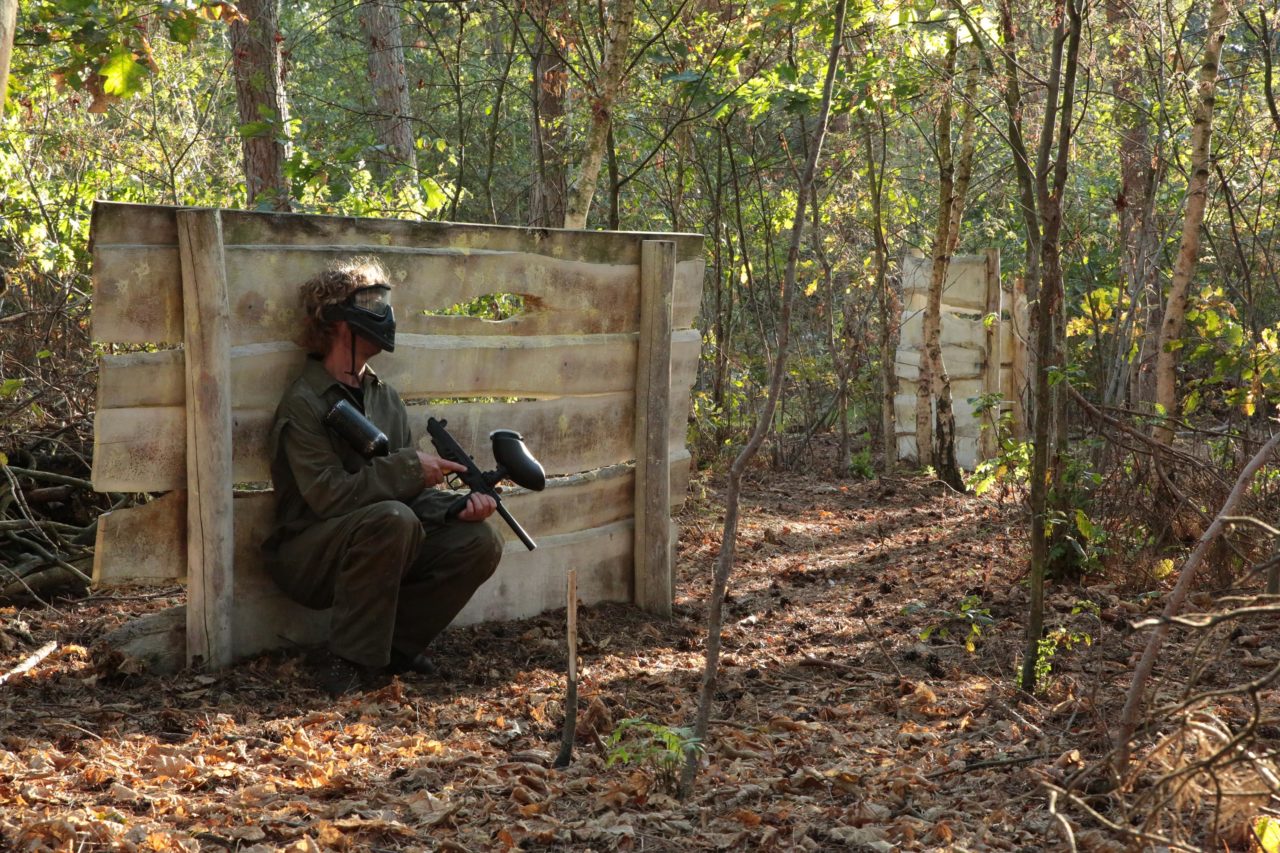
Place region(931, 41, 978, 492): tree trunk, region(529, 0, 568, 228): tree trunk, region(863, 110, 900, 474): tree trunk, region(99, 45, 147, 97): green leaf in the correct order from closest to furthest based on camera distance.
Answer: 1. region(99, 45, 147, 97): green leaf
2. region(529, 0, 568, 228): tree trunk
3. region(931, 41, 978, 492): tree trunk
4. region(863, 110, 900, 474): tree trunk

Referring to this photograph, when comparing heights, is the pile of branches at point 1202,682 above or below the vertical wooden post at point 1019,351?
below

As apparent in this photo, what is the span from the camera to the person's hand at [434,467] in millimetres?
4684

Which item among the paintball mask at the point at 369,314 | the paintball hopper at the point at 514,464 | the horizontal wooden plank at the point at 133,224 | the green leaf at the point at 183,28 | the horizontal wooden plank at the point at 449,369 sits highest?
the green leaf at the point at 183,28

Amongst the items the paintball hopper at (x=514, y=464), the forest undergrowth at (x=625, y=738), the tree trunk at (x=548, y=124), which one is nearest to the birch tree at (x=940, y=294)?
Answer: the tree trunk at (x=548, y=124)

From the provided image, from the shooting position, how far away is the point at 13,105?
A: 7.64m

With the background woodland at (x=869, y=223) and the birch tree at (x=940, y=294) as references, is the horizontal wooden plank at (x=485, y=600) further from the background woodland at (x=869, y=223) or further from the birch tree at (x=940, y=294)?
the birch tree at (x=940, y=294)

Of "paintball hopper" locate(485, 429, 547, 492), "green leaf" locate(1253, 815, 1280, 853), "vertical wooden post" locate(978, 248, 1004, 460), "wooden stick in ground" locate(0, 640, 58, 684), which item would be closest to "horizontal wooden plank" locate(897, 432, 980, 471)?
"vertical wooden post" locate(978, 248, 1004, 460)

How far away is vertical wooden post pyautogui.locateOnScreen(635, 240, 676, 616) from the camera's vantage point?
19.2ft

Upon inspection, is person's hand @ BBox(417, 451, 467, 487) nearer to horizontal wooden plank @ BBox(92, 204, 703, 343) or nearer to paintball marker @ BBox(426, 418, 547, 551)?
paintball marker @ BBox(426, 418, 547, 551)

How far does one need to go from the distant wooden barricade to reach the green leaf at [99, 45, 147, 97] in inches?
49.5

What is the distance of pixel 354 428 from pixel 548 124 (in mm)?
5300

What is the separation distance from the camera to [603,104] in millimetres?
6926

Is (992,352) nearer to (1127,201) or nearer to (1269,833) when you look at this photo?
(1127,201)

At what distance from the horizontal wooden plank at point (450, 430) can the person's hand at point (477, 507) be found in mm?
543
